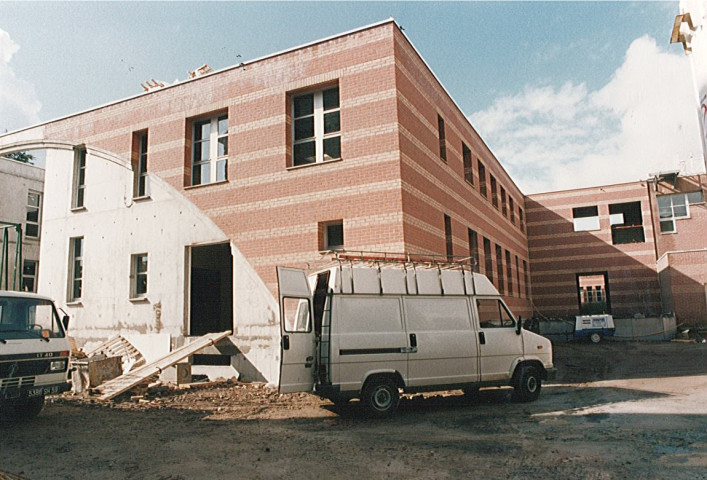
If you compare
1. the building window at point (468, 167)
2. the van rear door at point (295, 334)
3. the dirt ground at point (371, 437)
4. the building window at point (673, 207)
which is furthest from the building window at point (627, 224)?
the van rear door at point (295, 334)

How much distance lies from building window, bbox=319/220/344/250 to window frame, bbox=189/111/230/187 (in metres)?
3.82

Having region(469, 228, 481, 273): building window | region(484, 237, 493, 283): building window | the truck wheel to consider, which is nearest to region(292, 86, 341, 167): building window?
region(469, 228, 481, 273): building window

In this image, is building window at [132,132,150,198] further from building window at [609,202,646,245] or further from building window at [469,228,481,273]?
building window at [609,202,646,245]

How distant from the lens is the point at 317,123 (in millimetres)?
14062

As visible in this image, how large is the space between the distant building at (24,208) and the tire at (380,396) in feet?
72.9

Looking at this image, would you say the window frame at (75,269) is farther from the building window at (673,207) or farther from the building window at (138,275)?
the building window at (673,207)

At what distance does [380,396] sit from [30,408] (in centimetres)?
634

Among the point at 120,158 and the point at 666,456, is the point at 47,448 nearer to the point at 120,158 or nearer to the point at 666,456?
the point at 666,456

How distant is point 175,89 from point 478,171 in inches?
520

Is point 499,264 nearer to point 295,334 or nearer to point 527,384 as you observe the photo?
point 527,384

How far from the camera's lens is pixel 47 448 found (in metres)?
6.85

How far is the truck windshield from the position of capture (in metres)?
8.62

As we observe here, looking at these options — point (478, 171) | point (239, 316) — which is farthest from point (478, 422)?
point (478, 171)

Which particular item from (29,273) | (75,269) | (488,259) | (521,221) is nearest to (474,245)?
(488,259)
